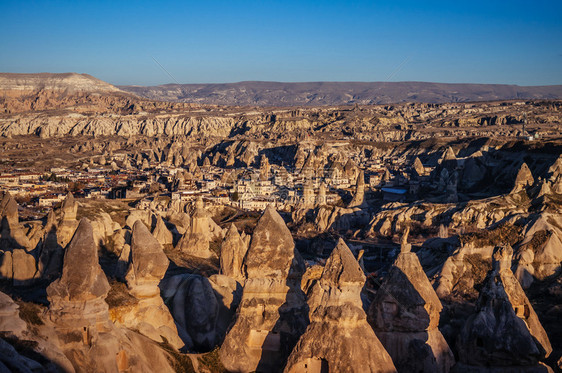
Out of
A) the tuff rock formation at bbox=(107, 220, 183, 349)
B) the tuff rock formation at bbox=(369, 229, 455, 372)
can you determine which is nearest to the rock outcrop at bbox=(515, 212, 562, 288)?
the tuff rock formation at bbox=(369, 229, 455, 372)

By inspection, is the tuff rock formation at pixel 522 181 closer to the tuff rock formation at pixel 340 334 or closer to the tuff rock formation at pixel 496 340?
the tuff rock formation at pixel 496 340

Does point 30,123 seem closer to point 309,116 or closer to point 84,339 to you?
point 309,116

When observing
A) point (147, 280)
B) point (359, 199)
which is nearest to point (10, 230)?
point (147, 280)

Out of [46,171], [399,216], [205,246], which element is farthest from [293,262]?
[46,171]

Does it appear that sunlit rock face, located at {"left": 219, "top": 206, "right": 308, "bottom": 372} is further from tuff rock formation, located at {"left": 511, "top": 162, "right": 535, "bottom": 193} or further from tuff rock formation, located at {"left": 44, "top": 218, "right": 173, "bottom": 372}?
tuff rock formation, located at {"left": 511, "top": 162, "right": 535, "bottom": 193}

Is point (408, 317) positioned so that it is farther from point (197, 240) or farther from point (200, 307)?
point (197, 240)

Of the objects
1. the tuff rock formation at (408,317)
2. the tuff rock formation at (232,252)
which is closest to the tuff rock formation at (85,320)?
the tuff rock formation at (408,317)
